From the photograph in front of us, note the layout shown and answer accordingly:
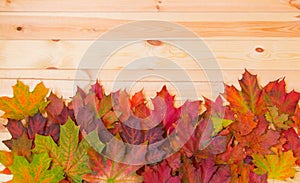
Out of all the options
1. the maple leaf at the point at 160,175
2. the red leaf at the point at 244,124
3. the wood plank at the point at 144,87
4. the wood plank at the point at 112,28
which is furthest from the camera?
the wood plank at the point at 112,28

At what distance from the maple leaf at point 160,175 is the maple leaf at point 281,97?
37 cm

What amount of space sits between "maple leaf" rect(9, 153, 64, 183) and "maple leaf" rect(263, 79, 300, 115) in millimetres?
630

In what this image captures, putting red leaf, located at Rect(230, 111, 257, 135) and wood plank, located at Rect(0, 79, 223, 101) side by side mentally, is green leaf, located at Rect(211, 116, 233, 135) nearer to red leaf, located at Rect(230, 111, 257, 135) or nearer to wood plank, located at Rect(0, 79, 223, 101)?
red leaf, located at Rect(230, 111, 257, 135)

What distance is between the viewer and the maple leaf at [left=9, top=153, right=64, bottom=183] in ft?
3.83

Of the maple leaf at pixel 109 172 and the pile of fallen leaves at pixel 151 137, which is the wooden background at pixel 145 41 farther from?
the maple leaf at pixel 109 172

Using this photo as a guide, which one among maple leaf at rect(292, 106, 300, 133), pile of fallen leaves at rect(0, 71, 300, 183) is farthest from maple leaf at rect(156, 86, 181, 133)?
maple leaf at rect(292, 106, 300, 133)

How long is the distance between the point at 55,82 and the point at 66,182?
381 mm

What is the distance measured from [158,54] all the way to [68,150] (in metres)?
0.48

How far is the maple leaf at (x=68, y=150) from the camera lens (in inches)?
46.8

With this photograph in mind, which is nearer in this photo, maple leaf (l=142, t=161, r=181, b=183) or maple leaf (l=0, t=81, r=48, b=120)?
maple leaf (l=142, t=161, r=181, b=183)

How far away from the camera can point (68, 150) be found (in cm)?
121

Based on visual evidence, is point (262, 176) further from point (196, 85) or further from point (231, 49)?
point (231, 49)

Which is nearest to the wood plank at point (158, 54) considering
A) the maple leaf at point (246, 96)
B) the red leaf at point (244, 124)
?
the maple leaf at point (246, 96)

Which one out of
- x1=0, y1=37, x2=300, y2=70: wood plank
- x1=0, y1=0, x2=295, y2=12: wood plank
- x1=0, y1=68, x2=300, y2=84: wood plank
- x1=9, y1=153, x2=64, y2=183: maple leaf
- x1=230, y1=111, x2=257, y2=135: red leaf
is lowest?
x1=9, y1=153, x2=64, y2=183: maple leaf
